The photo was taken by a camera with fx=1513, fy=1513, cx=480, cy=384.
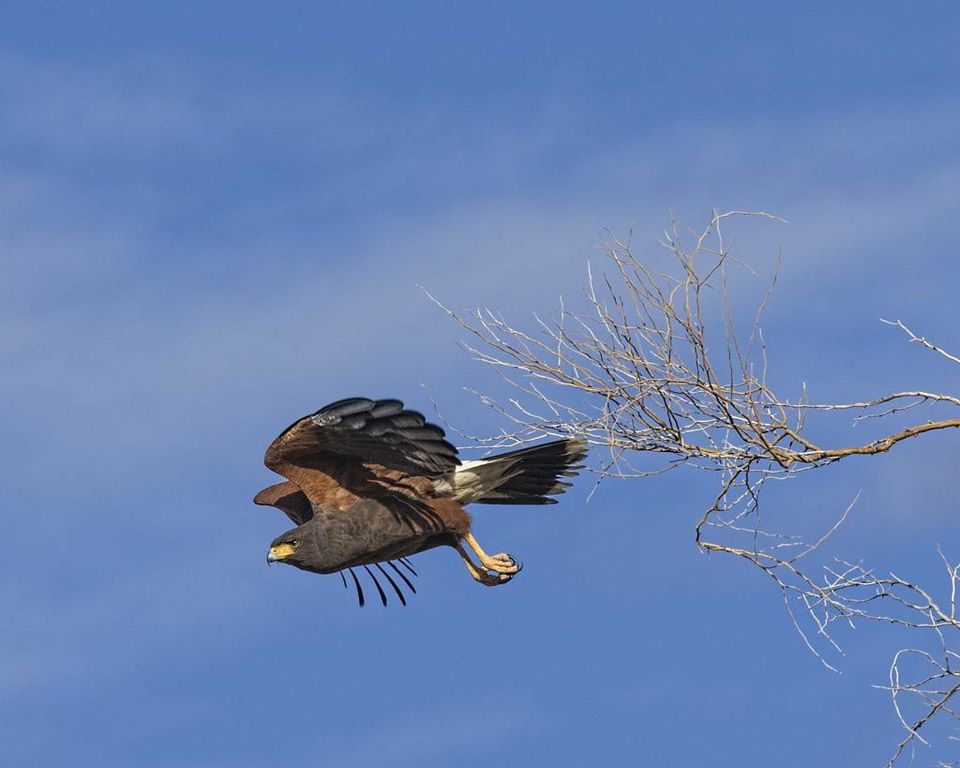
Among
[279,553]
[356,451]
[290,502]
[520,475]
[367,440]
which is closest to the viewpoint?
[367,440]

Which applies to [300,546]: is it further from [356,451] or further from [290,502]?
[290,502]

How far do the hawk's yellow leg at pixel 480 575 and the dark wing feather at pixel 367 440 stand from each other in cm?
60

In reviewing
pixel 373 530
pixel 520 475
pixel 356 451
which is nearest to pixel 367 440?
pixel 356 451

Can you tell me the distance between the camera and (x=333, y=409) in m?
8.64

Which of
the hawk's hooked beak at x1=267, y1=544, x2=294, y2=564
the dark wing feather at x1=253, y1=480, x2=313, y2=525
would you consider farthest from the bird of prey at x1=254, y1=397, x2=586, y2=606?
the dark wing feather at x1=253, y1=480, x2=313, y2=525

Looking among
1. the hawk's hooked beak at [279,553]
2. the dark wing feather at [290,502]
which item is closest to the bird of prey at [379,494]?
the hawk's hooked beak at [279,553]

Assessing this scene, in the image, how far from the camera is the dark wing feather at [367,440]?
336 inches

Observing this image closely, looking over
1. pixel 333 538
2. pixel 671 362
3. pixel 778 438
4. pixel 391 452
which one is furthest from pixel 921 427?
pixel 333 538

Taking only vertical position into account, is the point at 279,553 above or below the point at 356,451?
below

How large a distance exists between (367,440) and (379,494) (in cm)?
76

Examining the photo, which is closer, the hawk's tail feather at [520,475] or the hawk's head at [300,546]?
the hawk's head at [300,546]

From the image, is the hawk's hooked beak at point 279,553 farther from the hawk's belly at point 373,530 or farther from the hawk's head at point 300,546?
the hawk's belly at point 373,530

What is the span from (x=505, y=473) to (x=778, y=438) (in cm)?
276

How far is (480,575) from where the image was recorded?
9711mm
